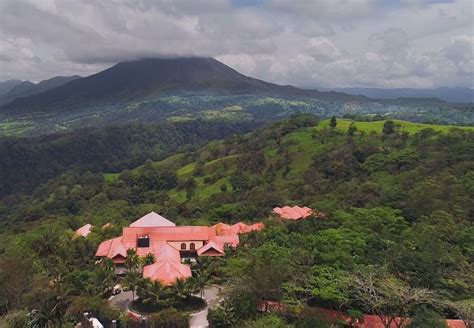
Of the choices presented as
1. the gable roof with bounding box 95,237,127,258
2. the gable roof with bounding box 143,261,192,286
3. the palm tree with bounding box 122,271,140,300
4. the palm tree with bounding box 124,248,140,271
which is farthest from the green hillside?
the palm tree with bounding box 122,271,140,300

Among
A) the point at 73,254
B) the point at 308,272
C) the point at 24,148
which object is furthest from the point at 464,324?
the point at 24,148

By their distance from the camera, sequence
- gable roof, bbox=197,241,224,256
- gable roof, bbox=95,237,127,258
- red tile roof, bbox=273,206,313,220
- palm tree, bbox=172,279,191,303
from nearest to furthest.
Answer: palm tree, bbox=172,279,191,303 < gable roof, bbox=95,237,127,258 < gable roof, bbox=197,241,224,256 < red tile roof, bbox=273,206,313,220

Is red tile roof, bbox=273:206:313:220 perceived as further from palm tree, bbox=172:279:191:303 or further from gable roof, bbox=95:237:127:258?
palm tree, bbox=172:279:191:303

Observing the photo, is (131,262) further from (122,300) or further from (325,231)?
(325,231)

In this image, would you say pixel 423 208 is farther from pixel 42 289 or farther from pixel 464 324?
pixel 42 289

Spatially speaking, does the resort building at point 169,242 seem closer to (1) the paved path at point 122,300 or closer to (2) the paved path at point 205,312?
(1) the paved path at point 122,300

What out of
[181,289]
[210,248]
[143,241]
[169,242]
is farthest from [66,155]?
[181,289]
